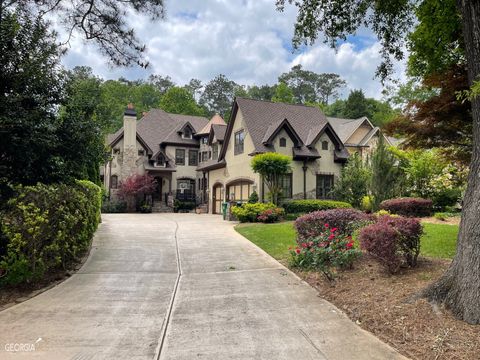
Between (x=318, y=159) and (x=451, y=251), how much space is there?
629 inches

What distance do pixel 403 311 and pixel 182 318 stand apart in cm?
303

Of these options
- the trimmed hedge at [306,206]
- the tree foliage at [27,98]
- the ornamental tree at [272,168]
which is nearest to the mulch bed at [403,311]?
the tree foliage at [27,98]

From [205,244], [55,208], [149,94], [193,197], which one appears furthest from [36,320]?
[149,94]

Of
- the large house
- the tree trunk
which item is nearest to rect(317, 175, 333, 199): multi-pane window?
the large house

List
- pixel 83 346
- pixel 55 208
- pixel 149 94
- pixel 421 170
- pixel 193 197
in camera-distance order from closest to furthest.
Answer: pixel 83 346 < pixel 55 208 < pixel 421 170 < pixel 193 197 < pixel 149 94

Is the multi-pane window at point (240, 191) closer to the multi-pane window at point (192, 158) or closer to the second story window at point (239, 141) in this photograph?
the second story window at point (239, 141)

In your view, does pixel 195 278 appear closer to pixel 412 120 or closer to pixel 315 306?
pixel 315 306

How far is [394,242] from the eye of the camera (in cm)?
646

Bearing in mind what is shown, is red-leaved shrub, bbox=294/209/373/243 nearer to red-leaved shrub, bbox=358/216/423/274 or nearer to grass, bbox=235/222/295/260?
grass, bbox=235/222/295/260

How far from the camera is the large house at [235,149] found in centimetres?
2330

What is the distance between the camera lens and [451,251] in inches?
324

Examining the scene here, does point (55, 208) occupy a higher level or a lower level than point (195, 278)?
higher

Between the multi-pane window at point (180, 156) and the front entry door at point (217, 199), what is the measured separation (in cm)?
689

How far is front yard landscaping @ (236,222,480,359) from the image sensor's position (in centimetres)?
409
